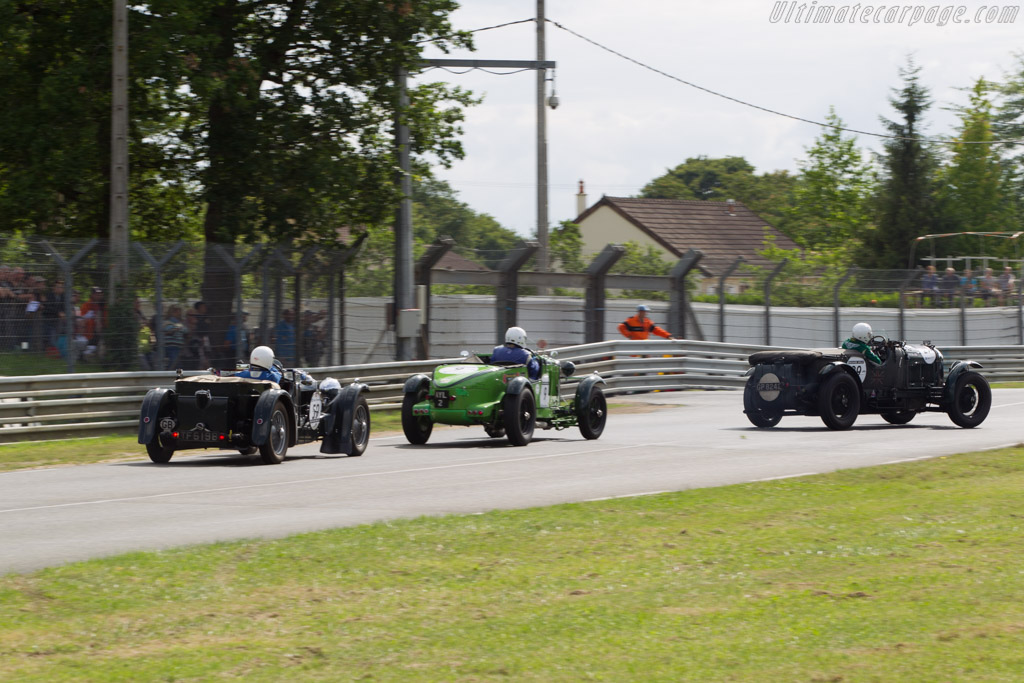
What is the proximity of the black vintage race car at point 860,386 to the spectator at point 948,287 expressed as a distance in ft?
47.4

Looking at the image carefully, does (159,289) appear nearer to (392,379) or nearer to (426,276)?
(392,379)

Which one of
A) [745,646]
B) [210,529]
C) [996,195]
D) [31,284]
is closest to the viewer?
[745,646]

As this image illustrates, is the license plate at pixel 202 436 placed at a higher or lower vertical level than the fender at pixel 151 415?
lower

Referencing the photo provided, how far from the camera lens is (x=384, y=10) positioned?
23.2m

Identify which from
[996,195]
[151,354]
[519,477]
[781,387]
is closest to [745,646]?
[519,477]

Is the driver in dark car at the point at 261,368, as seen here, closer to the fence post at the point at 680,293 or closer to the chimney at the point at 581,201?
the fence post at the point at 680,293

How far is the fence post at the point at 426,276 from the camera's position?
81.9 feet

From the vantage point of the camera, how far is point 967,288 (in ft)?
113

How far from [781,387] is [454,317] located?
8072mm

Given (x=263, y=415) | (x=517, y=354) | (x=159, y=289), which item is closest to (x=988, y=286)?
(x=517, y=354)

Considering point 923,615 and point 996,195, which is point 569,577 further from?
point 996,195

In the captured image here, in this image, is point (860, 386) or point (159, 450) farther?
point (860, 386)

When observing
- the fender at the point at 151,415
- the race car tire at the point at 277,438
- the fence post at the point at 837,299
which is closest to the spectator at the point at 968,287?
the fence post at the point at 837,299

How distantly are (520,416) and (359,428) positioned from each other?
2.05 meters
